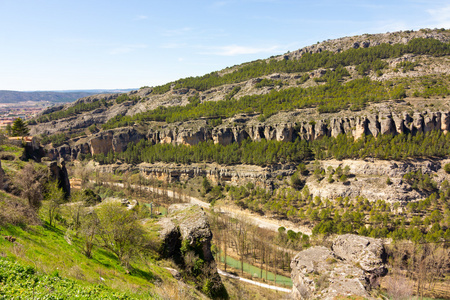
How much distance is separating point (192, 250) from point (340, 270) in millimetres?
16873

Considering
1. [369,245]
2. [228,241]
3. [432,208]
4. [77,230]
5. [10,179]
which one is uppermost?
[10,179]

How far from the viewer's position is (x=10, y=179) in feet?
96.5

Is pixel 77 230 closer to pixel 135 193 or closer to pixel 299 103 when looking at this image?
pixel 135 193

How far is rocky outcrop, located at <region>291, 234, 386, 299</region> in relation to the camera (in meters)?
24.6

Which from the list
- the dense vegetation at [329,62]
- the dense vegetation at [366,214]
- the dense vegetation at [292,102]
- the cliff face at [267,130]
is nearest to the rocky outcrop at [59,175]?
the dense vegetation at [366,214]

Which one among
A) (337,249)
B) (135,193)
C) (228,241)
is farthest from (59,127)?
(337,249)

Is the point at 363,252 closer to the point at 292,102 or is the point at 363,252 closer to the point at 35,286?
the point at 35,286

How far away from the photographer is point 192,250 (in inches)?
1159

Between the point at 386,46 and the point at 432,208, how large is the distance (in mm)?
115592

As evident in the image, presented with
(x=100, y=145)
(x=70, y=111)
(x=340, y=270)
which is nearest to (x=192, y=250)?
(x=340, y=270)

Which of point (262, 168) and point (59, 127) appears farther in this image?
point (59, 127)

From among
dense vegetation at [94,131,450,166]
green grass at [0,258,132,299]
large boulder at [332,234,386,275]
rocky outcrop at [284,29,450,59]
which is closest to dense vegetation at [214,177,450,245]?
dense vegetation at [94,131,450,166]

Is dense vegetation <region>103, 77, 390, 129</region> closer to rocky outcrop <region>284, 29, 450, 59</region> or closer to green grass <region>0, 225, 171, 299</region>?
rocky outcrop <region>284, 29, 450, 59</region>

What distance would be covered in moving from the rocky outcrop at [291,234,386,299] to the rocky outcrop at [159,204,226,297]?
10.1m
